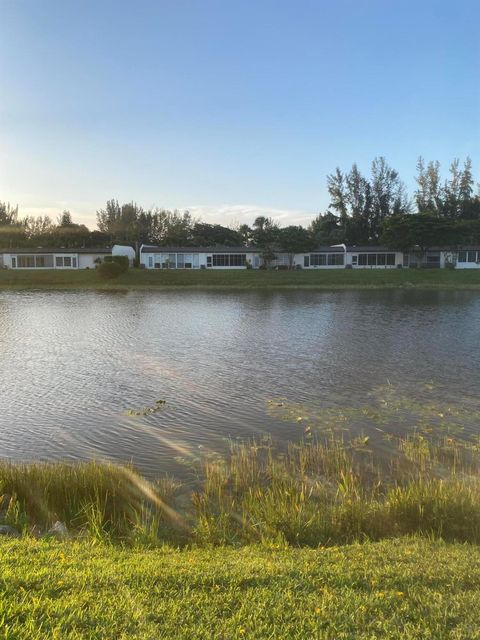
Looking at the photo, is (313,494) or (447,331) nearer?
(313,494)

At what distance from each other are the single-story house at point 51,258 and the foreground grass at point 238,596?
7025 centimetres

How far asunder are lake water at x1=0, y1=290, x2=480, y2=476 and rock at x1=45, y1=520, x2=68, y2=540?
7.04ft

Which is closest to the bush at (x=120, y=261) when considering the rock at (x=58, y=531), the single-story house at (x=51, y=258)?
the single-story house at (x=51, y=258)

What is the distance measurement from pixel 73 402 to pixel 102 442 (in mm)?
3007

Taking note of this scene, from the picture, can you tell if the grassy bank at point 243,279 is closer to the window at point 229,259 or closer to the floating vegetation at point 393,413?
the window at point 229,259

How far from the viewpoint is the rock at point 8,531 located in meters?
5.68

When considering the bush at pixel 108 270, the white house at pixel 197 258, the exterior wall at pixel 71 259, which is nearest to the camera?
the bush at pixel 108 270

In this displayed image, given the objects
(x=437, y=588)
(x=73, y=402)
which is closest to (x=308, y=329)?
(x=73, y=402)

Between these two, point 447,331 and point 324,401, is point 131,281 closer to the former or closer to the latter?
point 447,331

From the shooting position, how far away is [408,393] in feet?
43.8

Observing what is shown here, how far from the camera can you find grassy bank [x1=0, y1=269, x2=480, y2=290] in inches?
2216

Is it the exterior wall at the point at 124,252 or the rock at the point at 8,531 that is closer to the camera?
the rock at the point at 8,531

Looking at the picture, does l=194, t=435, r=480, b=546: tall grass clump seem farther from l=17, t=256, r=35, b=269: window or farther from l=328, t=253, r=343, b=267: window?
l=17, t=256, r=35, b=269: window

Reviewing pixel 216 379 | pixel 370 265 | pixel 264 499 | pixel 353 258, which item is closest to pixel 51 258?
pixel 353 258
